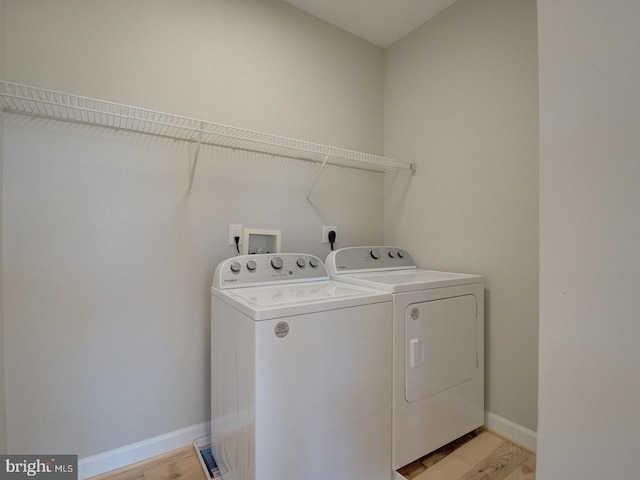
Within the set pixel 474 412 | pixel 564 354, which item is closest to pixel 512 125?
pixel 564 354

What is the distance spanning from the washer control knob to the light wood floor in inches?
38.9

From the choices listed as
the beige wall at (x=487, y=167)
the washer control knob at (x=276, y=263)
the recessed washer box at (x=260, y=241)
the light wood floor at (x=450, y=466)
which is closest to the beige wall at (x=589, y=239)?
the light wood floor at (x=450, y=466)

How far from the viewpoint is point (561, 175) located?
2.02 feet

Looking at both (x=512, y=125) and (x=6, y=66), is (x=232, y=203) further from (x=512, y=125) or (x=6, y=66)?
(x=512, y=125)

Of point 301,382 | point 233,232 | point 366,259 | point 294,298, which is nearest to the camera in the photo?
point 301,382

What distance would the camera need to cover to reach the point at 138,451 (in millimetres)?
1396

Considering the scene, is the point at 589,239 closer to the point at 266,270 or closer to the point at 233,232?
the point at 266,270

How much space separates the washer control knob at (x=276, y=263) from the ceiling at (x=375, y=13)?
1.63 m

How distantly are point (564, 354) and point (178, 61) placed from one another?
1920 mm

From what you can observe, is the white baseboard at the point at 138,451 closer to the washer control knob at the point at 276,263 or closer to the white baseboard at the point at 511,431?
the washer control knob at the point at 276,263

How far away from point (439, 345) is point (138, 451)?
152 cm

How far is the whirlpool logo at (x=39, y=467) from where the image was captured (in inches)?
44.5

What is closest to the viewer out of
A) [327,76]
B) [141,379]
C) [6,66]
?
[6,66]

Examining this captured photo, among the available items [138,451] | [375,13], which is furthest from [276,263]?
[375,13]
